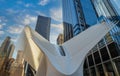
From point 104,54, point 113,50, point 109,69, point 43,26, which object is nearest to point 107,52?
point 104,54

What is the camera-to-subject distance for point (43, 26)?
9406cm

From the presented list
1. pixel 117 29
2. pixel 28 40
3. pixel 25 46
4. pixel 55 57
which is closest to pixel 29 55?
pixel 25 46

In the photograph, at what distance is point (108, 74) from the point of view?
435 inches

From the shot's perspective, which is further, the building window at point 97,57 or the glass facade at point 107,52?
the building window at point 97,57

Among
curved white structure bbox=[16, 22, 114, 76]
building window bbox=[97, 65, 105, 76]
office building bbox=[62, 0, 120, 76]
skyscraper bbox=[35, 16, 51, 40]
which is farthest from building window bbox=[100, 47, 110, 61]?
skyscraper bbox=[35, 16, 51, 40]

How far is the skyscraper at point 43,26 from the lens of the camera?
90.2 meters

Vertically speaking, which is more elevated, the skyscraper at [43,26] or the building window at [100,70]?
the building window at [100,70]

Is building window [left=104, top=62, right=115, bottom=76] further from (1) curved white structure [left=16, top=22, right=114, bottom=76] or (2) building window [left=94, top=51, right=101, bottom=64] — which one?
(1) curved white structure [left=16, top=22, right=114, bottom=76]

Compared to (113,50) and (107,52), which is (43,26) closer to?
(107,52)

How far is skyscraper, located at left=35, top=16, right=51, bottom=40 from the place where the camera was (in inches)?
3551

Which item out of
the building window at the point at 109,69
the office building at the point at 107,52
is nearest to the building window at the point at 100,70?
the office building at the point at 107,52

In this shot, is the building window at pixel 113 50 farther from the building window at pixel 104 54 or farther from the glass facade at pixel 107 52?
the building window at pixel 104 54

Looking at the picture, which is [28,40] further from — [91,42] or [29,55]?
[91,42]

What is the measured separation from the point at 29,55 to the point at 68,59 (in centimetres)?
553
